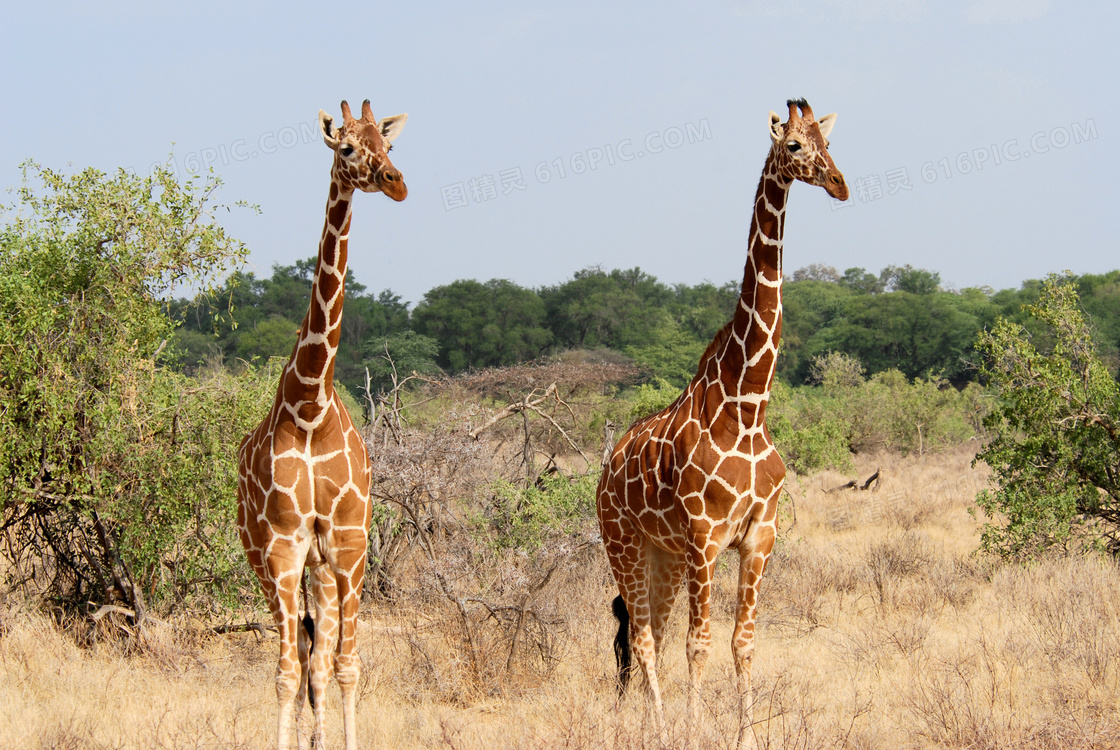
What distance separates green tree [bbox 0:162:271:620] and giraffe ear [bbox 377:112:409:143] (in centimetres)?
326

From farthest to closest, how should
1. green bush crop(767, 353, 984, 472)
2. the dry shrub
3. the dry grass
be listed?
green bush crop(767, 353, 984, 472) → the dry shrub → the dry grass

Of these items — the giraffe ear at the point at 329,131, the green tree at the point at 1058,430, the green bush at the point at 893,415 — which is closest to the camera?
the giraffe ear at the point at 329,131

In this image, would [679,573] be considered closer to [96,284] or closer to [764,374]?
[764,374]

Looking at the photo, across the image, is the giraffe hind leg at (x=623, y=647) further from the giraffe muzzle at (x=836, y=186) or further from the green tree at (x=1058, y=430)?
the green tree at (x=1058, y=430)

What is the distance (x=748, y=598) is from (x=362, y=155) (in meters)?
3.06

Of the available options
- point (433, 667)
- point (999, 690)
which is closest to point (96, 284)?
point (433, 667)

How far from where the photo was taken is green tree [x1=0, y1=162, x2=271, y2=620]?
7051mm

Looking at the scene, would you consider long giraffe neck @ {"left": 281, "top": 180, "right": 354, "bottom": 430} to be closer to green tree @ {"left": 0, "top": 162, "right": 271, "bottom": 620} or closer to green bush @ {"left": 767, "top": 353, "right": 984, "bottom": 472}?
green tree @ {"left": 0, "top": 162, "right": 271, "bottom": 620}

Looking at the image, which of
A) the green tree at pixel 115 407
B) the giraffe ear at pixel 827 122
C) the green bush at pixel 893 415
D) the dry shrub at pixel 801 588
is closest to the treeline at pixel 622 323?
the green bush at pixel 893 415

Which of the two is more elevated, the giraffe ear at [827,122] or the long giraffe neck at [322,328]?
the giraffe ear at [827,122]

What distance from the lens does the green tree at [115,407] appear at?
23.1 feet

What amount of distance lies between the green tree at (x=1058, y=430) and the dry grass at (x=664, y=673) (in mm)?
569

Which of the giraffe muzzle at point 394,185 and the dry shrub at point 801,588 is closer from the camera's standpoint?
the giraffe muzzle at point 394,185

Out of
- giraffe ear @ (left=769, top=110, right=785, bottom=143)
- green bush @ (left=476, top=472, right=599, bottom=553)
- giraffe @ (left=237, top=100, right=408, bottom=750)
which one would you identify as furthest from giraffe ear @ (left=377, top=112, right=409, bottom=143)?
green bush @ (left=476, top=472, right=599, bottom=553)
